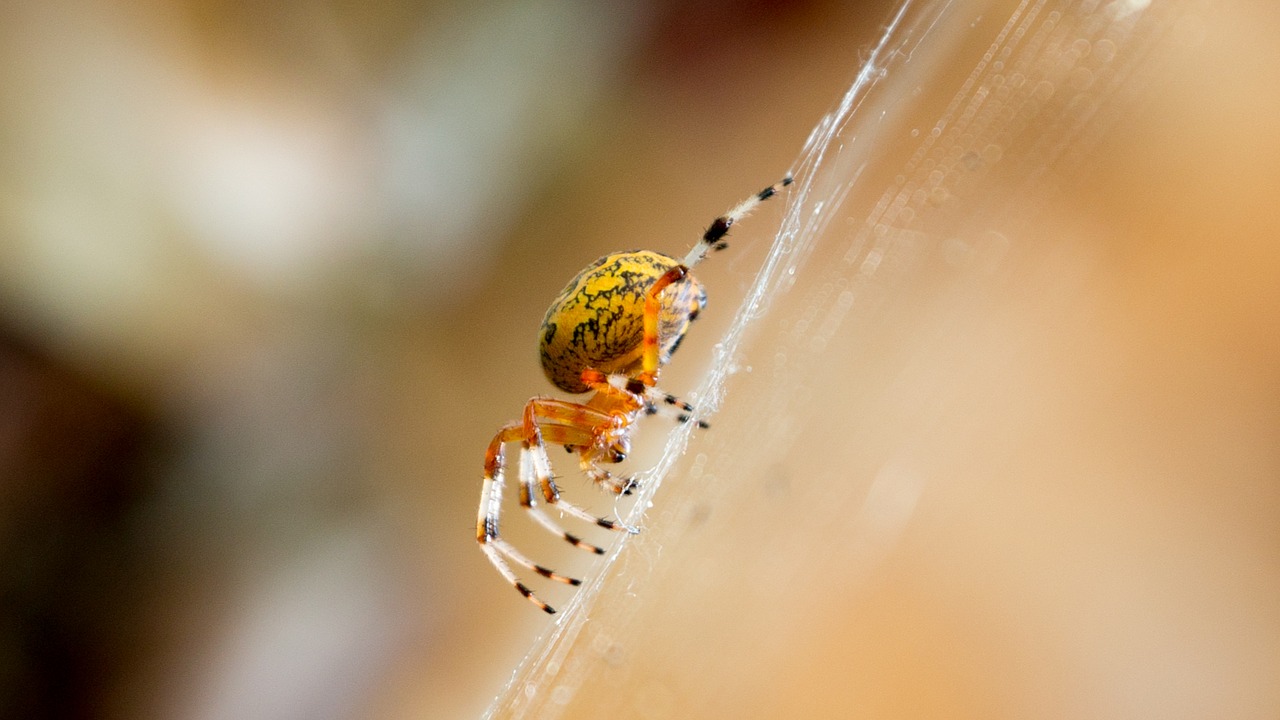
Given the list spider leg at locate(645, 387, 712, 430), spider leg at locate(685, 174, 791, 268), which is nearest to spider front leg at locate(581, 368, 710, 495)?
spider leg at locate(645, 387, 712, 430)

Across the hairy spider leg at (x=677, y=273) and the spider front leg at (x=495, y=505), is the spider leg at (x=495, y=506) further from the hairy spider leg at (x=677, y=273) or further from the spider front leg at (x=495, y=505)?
the hairy spider leg at (x=677, y=273)

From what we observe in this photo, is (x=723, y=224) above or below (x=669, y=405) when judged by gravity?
above

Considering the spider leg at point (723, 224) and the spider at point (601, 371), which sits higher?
the spider leg at point (723, 224)

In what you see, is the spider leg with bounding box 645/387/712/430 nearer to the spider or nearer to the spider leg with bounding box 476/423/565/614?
the spider

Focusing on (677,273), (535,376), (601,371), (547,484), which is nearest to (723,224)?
(677,273)

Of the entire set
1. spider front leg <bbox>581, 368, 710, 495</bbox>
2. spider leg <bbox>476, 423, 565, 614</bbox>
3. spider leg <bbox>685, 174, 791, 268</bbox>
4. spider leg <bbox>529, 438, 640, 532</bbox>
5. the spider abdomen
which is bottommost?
spider leg <bbox>476, 423, 565, 614</bbox>

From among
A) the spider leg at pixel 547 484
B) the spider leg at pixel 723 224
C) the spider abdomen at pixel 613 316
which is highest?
the spider leg at pixel 723 224

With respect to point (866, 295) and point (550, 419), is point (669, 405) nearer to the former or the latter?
point (550, 419)

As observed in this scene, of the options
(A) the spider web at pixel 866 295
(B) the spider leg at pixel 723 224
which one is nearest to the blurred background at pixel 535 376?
(A) the spider web at pixel 866 295

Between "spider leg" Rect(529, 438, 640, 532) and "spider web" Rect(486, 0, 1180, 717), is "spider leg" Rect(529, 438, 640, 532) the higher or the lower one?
the lower one
